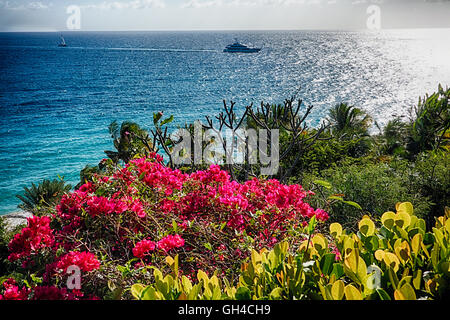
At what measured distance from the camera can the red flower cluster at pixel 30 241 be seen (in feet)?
7.02

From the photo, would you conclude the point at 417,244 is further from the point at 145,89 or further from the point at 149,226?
the point at 145,89

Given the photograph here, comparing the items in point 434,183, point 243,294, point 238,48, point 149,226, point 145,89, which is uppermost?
point 238,48

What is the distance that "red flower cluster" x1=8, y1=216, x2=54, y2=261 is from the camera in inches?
84.3

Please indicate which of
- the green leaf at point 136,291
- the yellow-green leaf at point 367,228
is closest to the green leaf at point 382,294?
the yellow-green leaf at point 367,228

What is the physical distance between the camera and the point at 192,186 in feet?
9.74

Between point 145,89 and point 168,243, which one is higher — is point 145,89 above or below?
above

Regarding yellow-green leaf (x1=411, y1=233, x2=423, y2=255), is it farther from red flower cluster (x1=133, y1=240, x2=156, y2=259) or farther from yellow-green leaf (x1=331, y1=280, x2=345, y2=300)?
red flower cluster (x1=133, y1=240, x2=156, y2=259)

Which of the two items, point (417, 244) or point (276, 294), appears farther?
point (417, 244)

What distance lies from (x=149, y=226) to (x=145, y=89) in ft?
157

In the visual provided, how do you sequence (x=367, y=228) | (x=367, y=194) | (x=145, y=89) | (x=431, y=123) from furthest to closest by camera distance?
(x=145, y=89), (x=431, y=123), (x=367, y=194), (x=367, y=228)

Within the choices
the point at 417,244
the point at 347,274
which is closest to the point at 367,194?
the point at 417,244

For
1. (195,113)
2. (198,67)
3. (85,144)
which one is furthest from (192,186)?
(198,67)

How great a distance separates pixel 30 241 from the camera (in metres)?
2.15

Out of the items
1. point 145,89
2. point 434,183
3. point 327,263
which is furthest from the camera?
point 145,89
